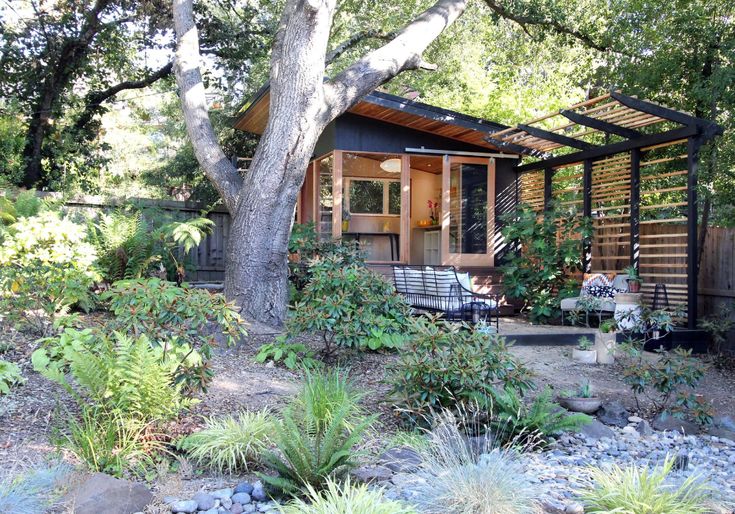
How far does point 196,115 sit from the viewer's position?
7.54 metres

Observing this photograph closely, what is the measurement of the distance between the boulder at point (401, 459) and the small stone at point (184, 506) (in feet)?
3.62

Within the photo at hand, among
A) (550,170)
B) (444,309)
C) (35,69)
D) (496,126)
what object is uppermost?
(35,69)

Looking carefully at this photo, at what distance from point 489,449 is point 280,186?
395 centimetres

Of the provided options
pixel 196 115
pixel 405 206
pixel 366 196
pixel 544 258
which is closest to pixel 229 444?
pixel 196 115

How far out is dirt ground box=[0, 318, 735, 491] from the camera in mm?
3840

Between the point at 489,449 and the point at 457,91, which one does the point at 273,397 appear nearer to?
the point at 489,449

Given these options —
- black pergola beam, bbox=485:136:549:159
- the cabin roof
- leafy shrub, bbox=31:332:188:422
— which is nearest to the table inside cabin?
the cabin roof

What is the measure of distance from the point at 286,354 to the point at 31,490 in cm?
298

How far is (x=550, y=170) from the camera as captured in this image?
410 inches

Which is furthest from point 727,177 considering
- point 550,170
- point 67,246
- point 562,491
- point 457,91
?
point 457,91

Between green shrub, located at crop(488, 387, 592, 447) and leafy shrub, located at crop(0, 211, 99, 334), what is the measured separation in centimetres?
411

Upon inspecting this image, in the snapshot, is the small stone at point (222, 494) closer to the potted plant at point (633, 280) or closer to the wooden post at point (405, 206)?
the potted plant at point (633, 280)

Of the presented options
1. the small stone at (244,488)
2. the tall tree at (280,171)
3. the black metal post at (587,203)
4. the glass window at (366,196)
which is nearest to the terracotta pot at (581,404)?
the small stone at (244,488)

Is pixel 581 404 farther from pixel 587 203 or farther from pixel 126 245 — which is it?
pixel 126 245
